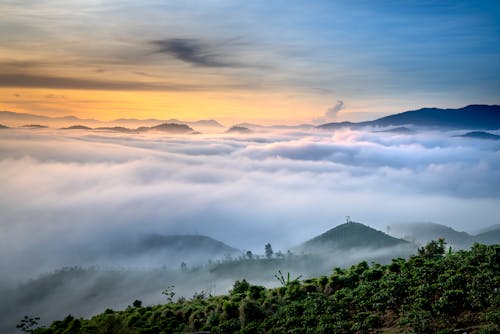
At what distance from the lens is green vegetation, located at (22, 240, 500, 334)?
17.0 meters

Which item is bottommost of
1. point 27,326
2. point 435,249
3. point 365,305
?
point 27,326

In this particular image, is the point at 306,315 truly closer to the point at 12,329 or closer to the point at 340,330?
the point at 340,330

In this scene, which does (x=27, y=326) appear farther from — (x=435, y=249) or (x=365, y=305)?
(x=435, y=249)

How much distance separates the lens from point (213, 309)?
2278 cm

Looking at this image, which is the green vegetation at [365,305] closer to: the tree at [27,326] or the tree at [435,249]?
the tree at [27,326]

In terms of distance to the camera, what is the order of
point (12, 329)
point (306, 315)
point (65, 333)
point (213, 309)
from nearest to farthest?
point (306, 315), point (213, 309), point (65, 333), point (12, 329)

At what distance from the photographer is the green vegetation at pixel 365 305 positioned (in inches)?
668

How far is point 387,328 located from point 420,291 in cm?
209

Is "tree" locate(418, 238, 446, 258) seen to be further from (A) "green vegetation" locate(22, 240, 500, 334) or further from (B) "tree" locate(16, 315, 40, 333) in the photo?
(B) "tree" locate(16, 315, 40, 333)

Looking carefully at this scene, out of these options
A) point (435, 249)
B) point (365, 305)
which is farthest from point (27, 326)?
point (435, 249)

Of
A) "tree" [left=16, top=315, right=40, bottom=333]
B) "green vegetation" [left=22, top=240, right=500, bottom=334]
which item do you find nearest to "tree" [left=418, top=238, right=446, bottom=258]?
"green vegetation" [left=22, top=240, right=500, bottom=334]

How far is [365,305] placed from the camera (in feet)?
62.6

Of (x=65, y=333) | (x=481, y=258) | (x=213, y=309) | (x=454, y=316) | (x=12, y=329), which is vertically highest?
(x=481, y=258)

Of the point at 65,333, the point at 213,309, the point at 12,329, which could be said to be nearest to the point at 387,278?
the point at 213,309
